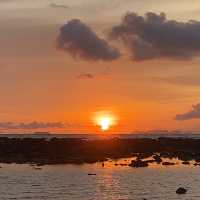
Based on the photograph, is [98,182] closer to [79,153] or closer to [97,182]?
[97,182]

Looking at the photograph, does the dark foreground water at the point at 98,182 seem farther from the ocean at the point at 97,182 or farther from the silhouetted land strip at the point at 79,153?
the silhouetted land strip at the point at 79,153

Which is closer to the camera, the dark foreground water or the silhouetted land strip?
the dark foreground water

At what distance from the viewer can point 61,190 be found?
57500 mm

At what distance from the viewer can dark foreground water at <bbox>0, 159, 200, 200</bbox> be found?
177 feet

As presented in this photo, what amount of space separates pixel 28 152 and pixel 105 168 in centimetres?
2864

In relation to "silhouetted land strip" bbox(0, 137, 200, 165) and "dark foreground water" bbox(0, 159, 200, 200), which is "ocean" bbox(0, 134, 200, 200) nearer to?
"dark foreground water" bbox(0, 159, 200, 200)

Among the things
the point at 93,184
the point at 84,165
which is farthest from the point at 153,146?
the point at 93,184

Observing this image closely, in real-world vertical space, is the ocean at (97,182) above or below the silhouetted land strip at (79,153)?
below

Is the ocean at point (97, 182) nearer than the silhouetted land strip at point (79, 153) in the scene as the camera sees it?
Yes

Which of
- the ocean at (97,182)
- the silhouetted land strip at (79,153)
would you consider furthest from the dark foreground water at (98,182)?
the silhouetted land strip at (79,153)

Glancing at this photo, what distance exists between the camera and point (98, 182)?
65250mm

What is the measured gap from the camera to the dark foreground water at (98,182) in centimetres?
5383

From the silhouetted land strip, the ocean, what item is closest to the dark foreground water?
the ocean

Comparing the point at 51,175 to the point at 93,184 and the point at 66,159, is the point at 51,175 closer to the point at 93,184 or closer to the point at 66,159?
the point at 93,184
